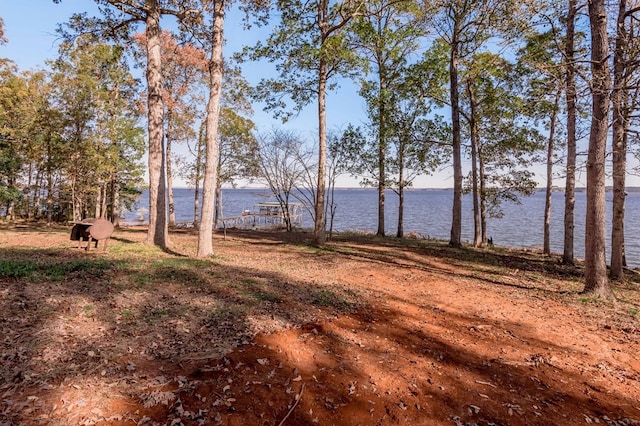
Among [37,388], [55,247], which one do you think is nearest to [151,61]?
[55,247]

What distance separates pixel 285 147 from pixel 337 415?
16068 mm

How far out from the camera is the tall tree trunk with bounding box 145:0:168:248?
9617 mm

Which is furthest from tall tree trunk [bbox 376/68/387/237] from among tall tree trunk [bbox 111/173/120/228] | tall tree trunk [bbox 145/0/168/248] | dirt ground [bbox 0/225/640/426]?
tall tree trunk [bbox 111/173/120/228]

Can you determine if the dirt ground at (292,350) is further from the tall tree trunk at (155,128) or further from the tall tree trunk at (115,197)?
the tall tree trunk at (115,197)

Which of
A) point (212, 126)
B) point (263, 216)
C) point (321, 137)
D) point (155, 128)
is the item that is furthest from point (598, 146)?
point (263, 216)

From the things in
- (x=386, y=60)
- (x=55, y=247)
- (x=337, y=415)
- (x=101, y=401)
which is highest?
(x=386, y=60)

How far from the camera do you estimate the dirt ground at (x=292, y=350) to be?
3029 millimetres

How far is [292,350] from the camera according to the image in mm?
4137

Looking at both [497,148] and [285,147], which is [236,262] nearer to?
[285,147]

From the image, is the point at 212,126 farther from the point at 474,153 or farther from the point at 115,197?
the point at 115,197

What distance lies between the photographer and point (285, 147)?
1798cm

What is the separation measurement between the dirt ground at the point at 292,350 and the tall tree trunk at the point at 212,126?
1.69 meters

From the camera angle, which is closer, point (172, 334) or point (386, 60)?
point (172, 334)

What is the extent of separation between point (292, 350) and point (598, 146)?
293 inches
